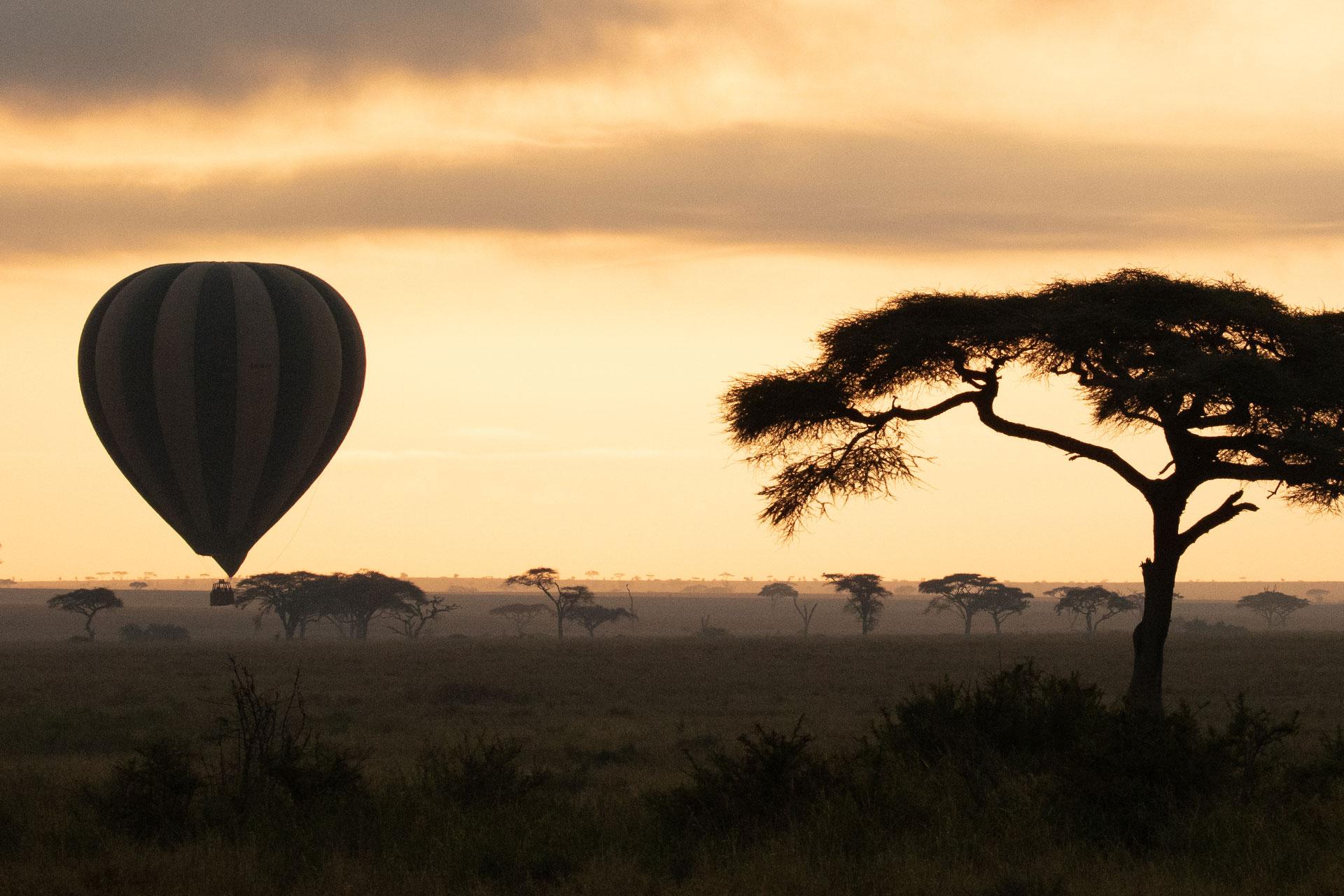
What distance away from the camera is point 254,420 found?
4156 cm

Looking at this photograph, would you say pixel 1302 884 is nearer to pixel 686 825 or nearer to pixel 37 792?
pixel 686 825

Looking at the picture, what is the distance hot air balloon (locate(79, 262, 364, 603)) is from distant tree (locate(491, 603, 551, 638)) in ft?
368

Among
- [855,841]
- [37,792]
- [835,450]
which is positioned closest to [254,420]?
[835,450]

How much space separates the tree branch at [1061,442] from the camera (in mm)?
23125

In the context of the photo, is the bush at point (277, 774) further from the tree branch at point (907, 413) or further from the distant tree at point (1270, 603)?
the distant tree at point (1270, 603)

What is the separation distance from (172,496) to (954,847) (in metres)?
35.0

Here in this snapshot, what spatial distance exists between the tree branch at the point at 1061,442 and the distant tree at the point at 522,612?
433ft

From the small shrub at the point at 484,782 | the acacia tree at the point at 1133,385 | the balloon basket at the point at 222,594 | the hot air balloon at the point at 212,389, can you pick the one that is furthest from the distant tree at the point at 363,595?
the small shrub at the point at 484,782

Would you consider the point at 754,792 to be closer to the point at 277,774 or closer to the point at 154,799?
the point at 277,774

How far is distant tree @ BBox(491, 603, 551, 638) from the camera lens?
158625 millimetres

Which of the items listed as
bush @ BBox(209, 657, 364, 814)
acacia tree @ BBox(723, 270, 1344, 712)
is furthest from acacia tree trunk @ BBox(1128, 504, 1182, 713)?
bush @ BBox(209, 657, 364, 814)

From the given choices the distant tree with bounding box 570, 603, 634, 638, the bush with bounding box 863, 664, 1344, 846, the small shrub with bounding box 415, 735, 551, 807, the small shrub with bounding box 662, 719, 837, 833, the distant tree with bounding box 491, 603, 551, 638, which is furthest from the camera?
the distant tree with bounding box 491, 603, 551, 638

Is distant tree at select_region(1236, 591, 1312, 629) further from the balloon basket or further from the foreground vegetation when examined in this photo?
the foreground vegetation

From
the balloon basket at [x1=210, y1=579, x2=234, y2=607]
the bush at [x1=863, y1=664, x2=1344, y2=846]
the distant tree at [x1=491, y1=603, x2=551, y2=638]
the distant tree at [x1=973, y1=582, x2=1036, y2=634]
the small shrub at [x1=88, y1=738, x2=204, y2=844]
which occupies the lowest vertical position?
the distant tree at [x1=491, y1=603, x2=551, y2=638]
